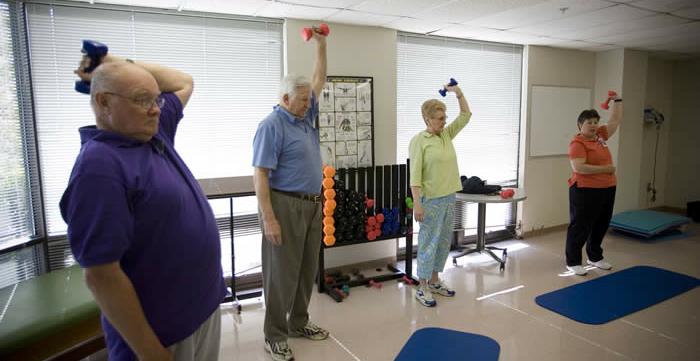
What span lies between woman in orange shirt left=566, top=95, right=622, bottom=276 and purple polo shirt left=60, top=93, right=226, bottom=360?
335 centimetres

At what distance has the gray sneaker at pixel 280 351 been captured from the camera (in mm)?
2459

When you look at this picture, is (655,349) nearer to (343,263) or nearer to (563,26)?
(343,263)

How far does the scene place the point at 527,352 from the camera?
2.57 meters

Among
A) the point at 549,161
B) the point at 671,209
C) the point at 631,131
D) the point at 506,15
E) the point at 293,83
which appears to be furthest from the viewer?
the point at 671,209

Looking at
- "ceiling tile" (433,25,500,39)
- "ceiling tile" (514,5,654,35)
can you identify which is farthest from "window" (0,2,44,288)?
"ceiling tile" (514,5,654,35)

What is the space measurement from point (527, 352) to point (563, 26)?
2934 millimetres

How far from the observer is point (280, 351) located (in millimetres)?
2469

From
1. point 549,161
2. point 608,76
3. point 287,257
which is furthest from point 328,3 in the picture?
point 608,76

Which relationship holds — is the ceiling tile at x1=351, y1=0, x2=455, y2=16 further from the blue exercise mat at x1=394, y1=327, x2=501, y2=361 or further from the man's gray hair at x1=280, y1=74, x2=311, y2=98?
the blue exercise mat at x1=394, y1=327, x2=501, y2=361

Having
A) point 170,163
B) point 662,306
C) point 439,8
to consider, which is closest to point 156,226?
point 170,163

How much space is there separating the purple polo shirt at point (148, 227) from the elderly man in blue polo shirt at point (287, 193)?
3.20ft

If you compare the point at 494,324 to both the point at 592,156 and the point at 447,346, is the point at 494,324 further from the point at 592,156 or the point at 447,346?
the point at 592,156

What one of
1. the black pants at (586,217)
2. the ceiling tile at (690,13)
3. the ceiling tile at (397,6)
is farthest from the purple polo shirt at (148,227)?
the ceiling tile at (690,13)

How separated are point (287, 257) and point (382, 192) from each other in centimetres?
147
